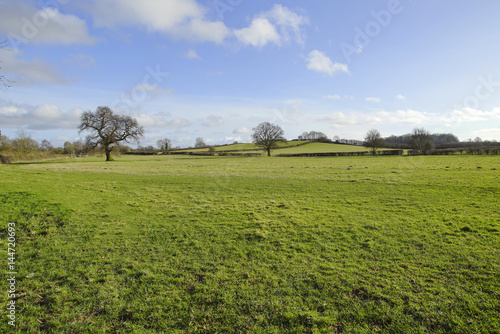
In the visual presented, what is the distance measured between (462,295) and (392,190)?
1174cm

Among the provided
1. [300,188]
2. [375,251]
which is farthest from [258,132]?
[375,251]

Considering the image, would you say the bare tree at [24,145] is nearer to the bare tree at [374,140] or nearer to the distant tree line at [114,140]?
the distant tree line at [114,140]

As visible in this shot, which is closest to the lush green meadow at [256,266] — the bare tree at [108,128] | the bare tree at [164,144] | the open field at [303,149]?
the bare tree at [108,128]

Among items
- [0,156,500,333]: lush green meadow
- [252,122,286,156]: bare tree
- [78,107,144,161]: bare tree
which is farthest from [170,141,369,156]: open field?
[0,156,500,333]: lush green meadow

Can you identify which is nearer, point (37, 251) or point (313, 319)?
point (313, 319)

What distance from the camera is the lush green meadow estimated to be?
487cm

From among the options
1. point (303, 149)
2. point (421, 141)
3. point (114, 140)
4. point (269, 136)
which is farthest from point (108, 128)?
point (421, 141)

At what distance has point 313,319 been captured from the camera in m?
4.83

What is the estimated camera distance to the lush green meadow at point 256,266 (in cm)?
487

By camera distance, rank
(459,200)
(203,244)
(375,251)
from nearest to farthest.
Result: (375,251), (203,244), (459,200)

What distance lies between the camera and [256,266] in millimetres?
6855

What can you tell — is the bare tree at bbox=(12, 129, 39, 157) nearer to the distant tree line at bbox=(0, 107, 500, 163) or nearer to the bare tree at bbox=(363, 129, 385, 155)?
the distant tree line at bbox=(0, 107, 500, 163)

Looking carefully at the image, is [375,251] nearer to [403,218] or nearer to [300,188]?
[403,218]

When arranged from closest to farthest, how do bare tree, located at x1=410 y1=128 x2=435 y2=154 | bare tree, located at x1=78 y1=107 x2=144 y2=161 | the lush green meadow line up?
the lush green meadow → bare tree, located at x1=78 y1=107 x2=144 y2=161 → bare tree, located at x1=410 y1=128 x2=435 y2=154
